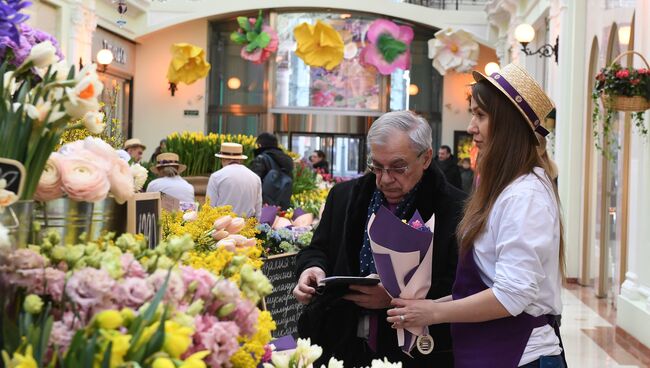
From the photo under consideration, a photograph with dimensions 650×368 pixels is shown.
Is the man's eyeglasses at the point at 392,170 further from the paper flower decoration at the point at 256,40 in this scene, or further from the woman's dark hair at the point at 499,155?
the paper flower decoration at the point at 256,40

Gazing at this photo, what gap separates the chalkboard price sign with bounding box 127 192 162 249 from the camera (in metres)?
1.75

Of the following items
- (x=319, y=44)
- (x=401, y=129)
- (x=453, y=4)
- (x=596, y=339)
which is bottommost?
(x=596, y=339)

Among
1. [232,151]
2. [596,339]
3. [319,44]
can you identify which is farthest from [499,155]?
[319,44]

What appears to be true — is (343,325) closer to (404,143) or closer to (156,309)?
(404,143)

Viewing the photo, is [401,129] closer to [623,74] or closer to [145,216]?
[145,216]

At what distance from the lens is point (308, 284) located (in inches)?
113

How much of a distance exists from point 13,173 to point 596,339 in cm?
710

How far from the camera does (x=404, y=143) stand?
9.18ft

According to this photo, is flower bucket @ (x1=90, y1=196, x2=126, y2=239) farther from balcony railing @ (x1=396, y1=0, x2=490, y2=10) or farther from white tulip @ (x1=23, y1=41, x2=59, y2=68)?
balcony railing @ (x1=396, y1=0, x2=490, y2=10)

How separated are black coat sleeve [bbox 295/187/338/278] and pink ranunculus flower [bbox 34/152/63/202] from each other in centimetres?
163

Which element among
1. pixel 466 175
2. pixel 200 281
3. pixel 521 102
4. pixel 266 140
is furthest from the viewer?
pixel 466 175

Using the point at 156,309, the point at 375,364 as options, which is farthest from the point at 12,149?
the point at 375,364

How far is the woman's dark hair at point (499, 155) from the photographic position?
7.98ft

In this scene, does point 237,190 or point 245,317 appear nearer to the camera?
point 245,317
